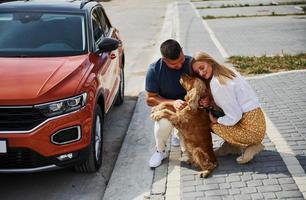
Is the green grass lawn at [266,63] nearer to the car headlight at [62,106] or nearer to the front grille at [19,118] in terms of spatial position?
the car headlight at [62,106]

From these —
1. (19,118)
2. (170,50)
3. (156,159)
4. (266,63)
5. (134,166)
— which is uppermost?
(170,50)

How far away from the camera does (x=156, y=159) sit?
528 centimetres

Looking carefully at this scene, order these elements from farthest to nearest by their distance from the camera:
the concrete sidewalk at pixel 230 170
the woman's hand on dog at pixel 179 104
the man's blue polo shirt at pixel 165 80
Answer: the man's blue polo shirt at pixel 165 80, the woman's hand on dog at pixel 179 104, the concrete sidewalk at pixel 230 170

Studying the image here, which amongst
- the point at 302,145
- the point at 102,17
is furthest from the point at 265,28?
the point at 302,145

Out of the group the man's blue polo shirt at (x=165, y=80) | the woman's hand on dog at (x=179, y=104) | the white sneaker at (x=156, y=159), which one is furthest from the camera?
the white sneaker at (x=156, y=159)

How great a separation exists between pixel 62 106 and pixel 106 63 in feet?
5.08

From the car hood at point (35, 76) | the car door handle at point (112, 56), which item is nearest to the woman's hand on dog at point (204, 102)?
the car hood at point (35, 76)

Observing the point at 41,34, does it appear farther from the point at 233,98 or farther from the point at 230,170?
→ the point at 230,170

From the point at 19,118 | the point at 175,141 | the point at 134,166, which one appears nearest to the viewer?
the point at 19,118

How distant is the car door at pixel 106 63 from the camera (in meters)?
5.72

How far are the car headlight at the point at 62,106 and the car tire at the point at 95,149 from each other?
1.01ft

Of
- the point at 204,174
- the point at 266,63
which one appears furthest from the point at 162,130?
the point at 266,63

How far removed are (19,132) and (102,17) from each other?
11.0 ft

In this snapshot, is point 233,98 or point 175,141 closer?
point 233,98
